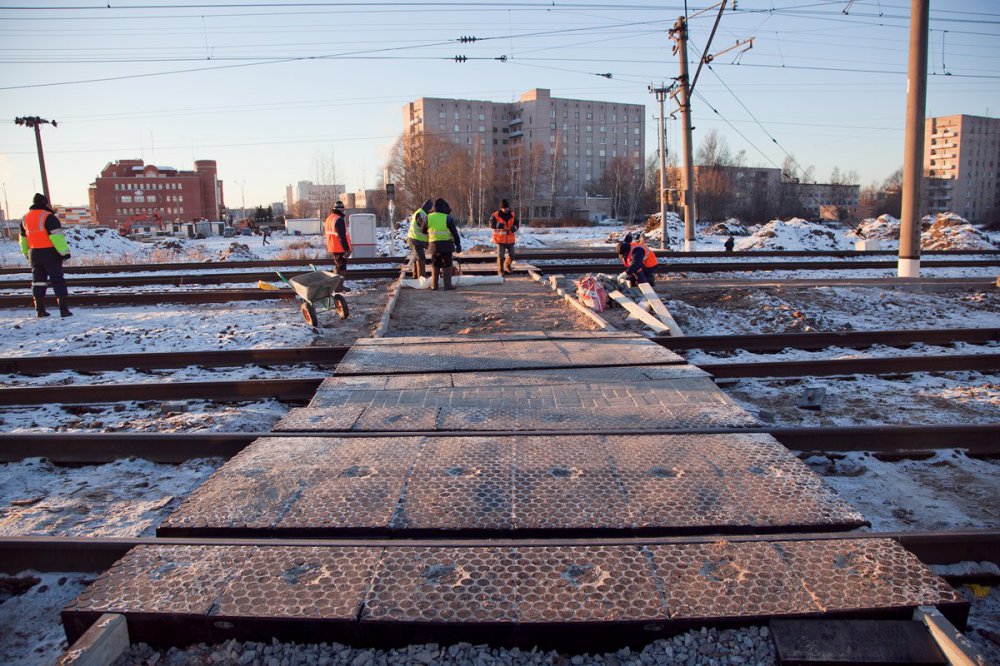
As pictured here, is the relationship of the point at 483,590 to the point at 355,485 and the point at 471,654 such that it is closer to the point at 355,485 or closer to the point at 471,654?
the point at 471,654

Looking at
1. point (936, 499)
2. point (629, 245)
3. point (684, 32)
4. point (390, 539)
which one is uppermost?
point (684, 32)

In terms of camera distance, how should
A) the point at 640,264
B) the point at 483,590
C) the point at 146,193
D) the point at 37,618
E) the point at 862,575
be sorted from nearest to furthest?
1. the point at 483,590
2. the point at 862,575
3. the point at 37,618
4. the point at 640,264
5. the point at 146,193

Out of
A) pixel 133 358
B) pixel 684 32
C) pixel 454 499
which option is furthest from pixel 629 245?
pixel 684 32

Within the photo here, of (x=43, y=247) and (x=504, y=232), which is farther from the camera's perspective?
(x=504, y=232)

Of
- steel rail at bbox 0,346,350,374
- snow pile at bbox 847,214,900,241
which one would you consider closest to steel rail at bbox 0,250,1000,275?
steel rail at bbox 0,346,350,374

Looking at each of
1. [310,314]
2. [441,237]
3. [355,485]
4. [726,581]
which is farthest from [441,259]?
[726,581]

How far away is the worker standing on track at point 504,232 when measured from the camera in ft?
48.8

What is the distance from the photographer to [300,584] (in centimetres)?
279

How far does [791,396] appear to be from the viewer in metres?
6.68

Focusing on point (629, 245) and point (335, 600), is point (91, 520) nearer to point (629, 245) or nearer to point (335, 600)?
point (335, 600)

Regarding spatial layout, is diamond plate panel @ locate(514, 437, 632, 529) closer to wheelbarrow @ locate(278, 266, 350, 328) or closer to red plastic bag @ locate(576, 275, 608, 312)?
wheelbarrow @ locate(278, 266, 350, 328)

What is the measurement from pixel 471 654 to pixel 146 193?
12513 cm

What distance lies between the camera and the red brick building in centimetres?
10806

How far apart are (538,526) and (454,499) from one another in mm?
561
